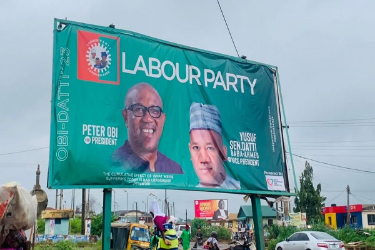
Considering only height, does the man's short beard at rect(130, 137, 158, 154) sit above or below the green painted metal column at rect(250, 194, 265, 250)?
above

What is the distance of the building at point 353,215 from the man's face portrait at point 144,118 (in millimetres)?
45819

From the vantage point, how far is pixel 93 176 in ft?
27.8

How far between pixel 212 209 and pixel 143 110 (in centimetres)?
6460

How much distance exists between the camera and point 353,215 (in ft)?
181

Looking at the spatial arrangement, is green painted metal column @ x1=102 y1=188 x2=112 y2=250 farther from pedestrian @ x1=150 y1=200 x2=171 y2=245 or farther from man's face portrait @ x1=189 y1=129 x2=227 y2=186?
man's face portrait @ x1=189 y1=129 x2=227 y2=186

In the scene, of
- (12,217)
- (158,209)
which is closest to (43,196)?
(158,209)

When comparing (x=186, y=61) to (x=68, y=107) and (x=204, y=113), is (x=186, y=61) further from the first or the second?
(x=68, y=107)

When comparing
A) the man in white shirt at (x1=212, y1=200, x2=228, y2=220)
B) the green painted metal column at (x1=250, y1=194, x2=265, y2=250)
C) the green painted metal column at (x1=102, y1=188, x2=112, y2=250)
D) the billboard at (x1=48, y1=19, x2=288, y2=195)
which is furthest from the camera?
the man in white shirt at (x1=212, y1=200, x2=228, y2=220)

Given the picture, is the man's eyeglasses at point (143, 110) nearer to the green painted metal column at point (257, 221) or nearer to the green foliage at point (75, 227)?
the green painted metal column at point (257, 221)

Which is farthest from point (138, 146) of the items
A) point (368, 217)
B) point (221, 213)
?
point (221, 213)

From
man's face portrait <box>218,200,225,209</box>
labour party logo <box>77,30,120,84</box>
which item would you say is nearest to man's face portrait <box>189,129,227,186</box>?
labour party logo <box>77,30,120,84</box>

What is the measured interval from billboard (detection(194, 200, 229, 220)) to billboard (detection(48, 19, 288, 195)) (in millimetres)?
61434

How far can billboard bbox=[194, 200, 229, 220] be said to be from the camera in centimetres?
7162

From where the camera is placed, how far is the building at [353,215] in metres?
Result: 52.8
